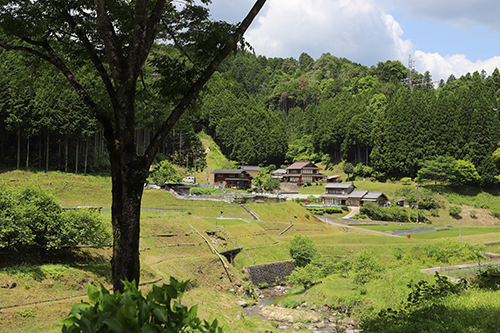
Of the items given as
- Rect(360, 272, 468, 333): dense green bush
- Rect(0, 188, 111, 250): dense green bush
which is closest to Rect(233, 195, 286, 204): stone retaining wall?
Rect(0, 188, 111, 250): dense green bush

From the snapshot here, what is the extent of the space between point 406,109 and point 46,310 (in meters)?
83.6

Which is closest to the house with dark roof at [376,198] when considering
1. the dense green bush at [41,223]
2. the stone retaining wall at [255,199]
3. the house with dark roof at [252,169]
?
the stone retaining wall at [255,199]

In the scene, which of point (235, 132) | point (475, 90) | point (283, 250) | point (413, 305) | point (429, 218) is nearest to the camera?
point (413, 305)

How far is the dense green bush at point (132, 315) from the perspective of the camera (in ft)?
8.75

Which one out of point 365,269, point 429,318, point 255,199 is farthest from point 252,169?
point 429,318

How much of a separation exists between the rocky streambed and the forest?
1443 centimetres

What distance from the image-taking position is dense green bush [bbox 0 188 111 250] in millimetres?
16719

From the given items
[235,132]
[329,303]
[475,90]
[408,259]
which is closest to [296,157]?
[235,132]

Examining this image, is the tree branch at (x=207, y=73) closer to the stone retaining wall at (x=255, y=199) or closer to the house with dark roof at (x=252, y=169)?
the stone retaining wall at (x=255, y=199)

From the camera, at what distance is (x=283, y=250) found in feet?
122

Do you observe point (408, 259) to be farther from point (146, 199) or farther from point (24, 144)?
point (24, 144)

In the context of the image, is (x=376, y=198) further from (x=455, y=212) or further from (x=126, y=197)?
(x=126, y=197)

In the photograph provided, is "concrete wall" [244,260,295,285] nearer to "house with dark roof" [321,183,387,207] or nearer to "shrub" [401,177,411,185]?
"house with dark roof" [321,183,387,207]

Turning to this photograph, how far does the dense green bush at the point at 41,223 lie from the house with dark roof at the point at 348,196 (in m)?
52.6
